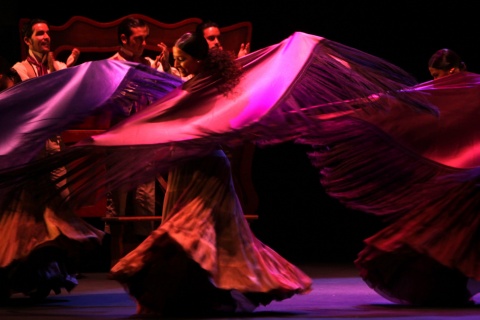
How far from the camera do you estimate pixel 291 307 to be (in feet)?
17.5

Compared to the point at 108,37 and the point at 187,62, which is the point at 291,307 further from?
the point at 108,37

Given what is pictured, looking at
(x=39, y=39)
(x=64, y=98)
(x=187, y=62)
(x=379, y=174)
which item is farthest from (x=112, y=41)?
(x=379, y=174)

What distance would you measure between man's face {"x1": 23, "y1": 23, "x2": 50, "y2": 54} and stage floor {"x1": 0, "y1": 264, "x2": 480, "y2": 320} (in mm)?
1422

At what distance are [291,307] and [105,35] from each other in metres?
3.11

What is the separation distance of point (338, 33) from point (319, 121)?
133 inches

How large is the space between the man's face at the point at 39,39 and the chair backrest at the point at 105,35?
1075mm

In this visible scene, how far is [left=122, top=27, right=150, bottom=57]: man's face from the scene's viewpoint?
7.00 meters

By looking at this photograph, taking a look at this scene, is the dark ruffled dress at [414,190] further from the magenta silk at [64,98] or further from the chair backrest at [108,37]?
the chair backrest at [108,37]

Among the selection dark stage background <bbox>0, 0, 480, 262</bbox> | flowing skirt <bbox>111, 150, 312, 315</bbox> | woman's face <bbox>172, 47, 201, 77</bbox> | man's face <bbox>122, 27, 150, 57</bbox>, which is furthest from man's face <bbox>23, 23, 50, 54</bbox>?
flowing skirt <bbox>111, 150, 312, 315</bbox>

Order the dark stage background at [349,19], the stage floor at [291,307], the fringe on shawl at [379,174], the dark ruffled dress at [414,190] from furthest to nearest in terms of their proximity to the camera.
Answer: the dark stage background at [349,19] < the fringe on shawl at [379,174] < the dark ruffled dress at [414,190] < the stage floor at [291,307]

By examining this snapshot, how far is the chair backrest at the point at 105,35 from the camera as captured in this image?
768 centimetres

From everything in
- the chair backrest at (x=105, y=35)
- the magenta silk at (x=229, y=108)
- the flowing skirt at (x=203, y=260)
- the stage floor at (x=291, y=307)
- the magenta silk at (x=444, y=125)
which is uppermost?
the chair backrest at (x=105, y=35)

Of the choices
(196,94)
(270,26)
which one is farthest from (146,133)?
(270,26)

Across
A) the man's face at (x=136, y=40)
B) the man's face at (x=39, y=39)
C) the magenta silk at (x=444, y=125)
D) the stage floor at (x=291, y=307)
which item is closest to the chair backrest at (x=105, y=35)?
the man's face at (x=136, y=40)
